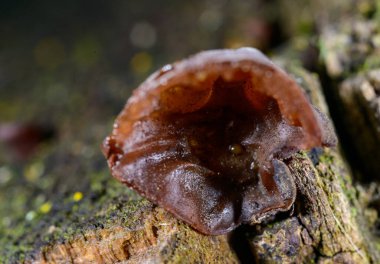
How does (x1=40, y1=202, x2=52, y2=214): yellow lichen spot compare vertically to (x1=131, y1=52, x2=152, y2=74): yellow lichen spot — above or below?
below

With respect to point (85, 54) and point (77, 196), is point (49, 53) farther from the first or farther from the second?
point (77, 196)

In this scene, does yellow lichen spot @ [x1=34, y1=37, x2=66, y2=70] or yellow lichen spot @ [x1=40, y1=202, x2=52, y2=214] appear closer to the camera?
yellow lichen spot @ [x1=40, y1=202, x2=52, y2=214]

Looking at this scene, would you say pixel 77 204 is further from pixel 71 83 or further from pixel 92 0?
pixel 92 0

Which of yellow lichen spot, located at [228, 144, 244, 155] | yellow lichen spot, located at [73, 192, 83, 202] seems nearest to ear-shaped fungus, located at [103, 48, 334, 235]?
yellow lichen spot, located at [228, 144, 244, 155]

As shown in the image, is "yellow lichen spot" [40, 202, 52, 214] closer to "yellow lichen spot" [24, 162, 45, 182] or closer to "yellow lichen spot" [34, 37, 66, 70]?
"yellow lichen spot" [24, 162, 45, 182]

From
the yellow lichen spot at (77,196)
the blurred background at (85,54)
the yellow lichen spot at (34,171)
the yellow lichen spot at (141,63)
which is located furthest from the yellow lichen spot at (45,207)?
the yellow lichen spot at (141,63)

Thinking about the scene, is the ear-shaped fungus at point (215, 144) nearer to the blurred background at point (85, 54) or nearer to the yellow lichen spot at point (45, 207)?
the yellow lichen spot at point (45, 207)
